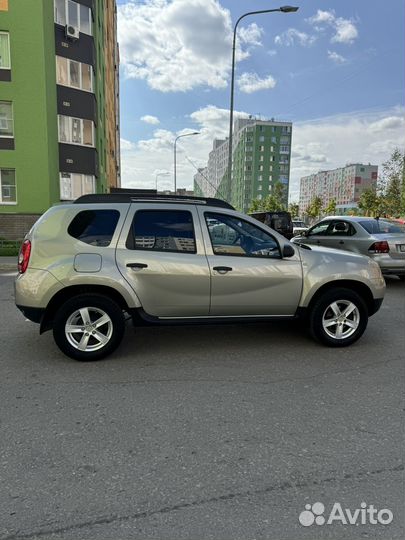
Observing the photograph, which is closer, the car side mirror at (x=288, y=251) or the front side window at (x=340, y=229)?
the car side mirror at (x=288, y=251)

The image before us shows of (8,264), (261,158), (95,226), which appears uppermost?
(261,158)

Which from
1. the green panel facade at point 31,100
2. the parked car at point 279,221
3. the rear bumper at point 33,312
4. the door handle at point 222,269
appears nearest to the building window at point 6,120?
the green panel facade at point 31,100

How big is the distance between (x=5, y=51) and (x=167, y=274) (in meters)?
21.1

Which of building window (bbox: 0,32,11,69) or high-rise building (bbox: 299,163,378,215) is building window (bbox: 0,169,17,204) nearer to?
building window (bbox: 0,32,11,69)

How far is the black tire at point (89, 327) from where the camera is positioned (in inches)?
168

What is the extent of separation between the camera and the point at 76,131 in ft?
74.1

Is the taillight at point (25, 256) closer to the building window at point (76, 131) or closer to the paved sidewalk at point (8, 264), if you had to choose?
the paved sidewalk at point (8, 264)

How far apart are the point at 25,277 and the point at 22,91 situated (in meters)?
19.4

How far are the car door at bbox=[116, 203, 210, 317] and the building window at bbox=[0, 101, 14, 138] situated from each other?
62.8 ft

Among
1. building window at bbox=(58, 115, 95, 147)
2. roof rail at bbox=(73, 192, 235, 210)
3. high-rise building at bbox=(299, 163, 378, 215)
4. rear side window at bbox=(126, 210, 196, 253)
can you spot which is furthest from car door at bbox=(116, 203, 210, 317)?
high-rise building at bbox=(299, 163, 378, 215)

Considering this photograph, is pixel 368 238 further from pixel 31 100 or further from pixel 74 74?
pixel 74 74

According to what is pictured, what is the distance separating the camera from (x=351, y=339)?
16.4 ft

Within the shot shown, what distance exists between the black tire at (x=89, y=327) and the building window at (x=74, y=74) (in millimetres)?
21357

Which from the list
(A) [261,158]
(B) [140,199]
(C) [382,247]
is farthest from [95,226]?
(A) [261,158]
